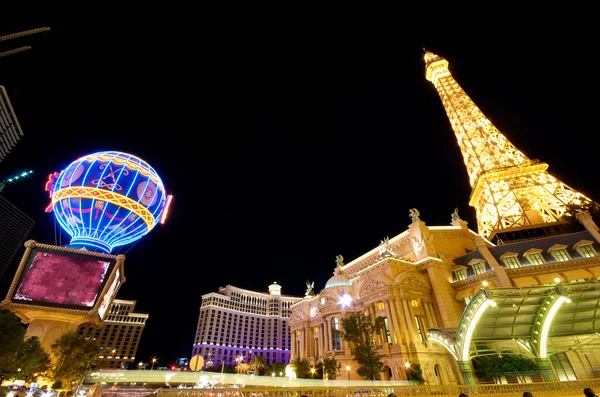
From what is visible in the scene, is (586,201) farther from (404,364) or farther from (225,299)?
(225,299)

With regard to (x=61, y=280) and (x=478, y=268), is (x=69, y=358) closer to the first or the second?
(x=61, y=280)

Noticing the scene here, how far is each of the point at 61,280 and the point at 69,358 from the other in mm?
7090

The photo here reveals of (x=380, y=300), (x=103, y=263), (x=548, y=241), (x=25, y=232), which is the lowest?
(x=380, y=300)

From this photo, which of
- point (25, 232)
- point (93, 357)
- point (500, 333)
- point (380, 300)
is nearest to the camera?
point (500, 333)

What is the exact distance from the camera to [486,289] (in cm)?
1939

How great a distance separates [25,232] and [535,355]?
114504 mm

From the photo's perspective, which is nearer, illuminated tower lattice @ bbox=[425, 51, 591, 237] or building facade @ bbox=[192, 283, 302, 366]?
illuminated tower lattice @ bbox=[425, 51, 591, 237]

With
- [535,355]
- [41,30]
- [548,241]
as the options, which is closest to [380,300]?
[535,355]

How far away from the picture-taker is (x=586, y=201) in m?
40.0

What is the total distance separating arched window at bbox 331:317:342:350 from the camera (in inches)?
1514

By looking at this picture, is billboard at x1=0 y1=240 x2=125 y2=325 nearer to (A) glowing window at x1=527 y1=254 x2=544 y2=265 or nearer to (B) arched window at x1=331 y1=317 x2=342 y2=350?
(B) arched window at x1=331 y1=317 x2=342 y2=350

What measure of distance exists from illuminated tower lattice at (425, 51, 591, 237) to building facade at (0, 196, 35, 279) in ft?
357

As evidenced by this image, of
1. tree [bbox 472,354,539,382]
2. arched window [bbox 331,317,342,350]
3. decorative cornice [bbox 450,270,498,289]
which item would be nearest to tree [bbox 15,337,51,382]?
arched window [bbox 331,317,342,350]

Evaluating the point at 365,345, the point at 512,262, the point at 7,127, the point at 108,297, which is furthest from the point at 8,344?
the point at 7,127
